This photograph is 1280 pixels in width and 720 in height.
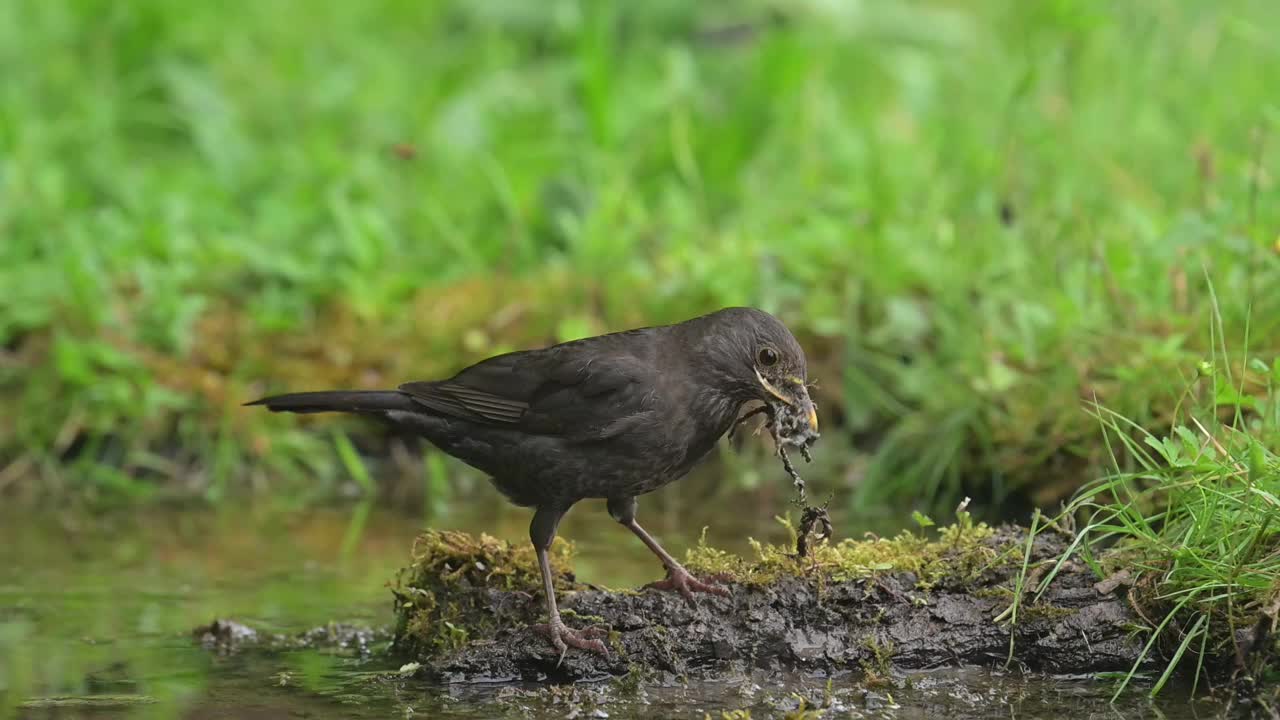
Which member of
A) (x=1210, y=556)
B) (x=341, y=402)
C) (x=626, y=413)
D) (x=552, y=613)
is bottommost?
(x=1210, y=556)

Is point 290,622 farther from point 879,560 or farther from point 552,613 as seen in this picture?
point 879,560

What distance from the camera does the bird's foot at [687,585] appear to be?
4.50 m

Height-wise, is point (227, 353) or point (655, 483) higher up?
point (227, 353)

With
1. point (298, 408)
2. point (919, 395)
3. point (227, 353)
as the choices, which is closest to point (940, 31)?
point (919, 395)

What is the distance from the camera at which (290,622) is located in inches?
205

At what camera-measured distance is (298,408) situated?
16.7 feet

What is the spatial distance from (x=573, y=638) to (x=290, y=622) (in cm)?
127

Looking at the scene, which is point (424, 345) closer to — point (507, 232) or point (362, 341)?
point (362, 341)

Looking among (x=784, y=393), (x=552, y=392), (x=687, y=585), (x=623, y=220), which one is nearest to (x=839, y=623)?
(x=687, y=585)

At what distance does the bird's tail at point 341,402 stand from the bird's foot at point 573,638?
41.7 inches

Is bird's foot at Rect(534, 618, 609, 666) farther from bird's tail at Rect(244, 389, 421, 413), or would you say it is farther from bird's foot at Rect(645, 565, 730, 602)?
bird's tail at Rect(244, 389, 421, 413)

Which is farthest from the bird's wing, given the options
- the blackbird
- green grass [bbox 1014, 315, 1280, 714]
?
green grass [bbox 1014, 315, 1280, 714]

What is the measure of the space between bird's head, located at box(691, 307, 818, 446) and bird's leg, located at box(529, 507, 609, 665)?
0.68 m

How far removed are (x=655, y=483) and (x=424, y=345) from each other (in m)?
3.56
